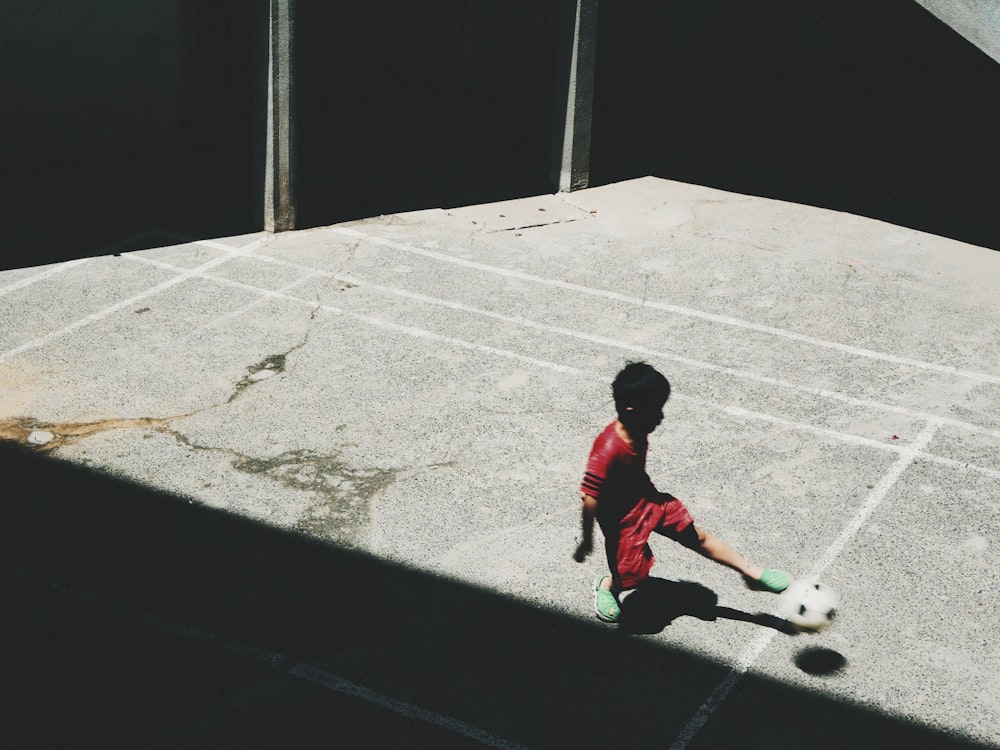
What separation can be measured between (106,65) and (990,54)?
10.5 meters

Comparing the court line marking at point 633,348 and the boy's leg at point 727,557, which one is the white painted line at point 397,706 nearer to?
the boy's leg at point 727,557

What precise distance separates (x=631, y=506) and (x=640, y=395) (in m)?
0.73

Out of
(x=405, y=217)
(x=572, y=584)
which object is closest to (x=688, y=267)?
(x=405, y=217)

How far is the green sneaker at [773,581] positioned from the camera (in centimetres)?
675

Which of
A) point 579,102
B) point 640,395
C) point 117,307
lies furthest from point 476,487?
point 579,102

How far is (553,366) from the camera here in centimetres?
1002

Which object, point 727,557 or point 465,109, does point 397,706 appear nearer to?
point 727,557

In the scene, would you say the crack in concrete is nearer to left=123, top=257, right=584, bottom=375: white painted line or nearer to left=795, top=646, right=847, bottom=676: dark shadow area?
left=123, top=257, right=584, bottom=375: white painted line

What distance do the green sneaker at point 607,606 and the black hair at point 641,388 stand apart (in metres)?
1.29

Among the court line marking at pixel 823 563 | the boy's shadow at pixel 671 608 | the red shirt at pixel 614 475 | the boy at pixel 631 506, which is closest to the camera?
the court line marking at pixel 823 563

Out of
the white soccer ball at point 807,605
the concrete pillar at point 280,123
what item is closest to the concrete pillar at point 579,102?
the concrete pillar at point 280,123

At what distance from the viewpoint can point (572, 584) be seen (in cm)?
716

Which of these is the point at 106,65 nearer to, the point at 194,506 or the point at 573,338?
the point at 573,338

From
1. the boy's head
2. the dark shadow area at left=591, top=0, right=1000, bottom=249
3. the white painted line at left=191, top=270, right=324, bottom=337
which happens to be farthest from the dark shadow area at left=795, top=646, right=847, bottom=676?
the dark shadow area at left=591, top=0, right=1000, bottom=249
